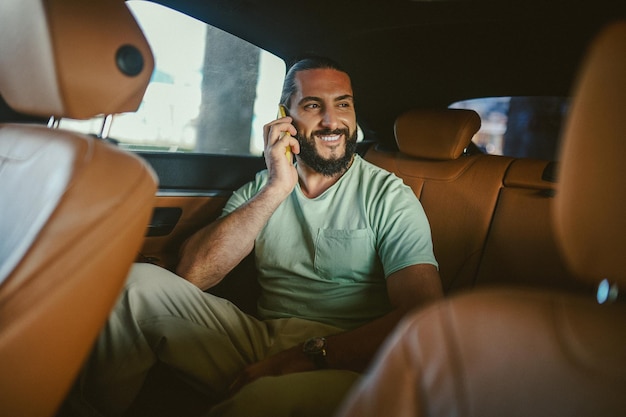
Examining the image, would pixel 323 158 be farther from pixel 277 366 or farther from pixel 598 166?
pixel 598 166

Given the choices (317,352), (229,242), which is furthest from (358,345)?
(229,242)

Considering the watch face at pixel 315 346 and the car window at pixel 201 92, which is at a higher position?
the car window at pixel 201 92

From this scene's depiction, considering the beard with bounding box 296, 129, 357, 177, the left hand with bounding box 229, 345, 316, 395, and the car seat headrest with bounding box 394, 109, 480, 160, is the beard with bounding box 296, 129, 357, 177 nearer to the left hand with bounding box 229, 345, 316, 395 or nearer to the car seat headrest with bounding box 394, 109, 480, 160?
the car seat headrest with bounding box 394, 109, 480, 160

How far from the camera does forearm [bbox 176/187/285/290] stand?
2467 millimetres

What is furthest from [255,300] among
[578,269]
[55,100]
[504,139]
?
[504,139]

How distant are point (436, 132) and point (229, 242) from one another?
1.05 m

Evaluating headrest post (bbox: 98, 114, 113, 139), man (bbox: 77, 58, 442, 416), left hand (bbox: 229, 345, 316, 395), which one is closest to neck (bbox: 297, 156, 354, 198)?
man (bbox: 77, 58, 442, 416)

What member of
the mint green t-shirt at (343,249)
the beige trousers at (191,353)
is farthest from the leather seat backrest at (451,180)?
the beige trousers at (191,353)

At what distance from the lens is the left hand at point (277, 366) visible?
1.94 meters

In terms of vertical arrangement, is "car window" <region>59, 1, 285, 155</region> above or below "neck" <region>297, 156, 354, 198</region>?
above

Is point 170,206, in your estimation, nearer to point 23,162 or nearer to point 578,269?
point 23,162

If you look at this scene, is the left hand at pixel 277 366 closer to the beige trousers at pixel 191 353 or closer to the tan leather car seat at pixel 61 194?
the beige trousers at pixel 191 353

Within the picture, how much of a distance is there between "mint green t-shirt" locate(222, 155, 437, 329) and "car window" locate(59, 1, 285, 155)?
78 centimetres

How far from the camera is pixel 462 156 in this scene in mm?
2762
